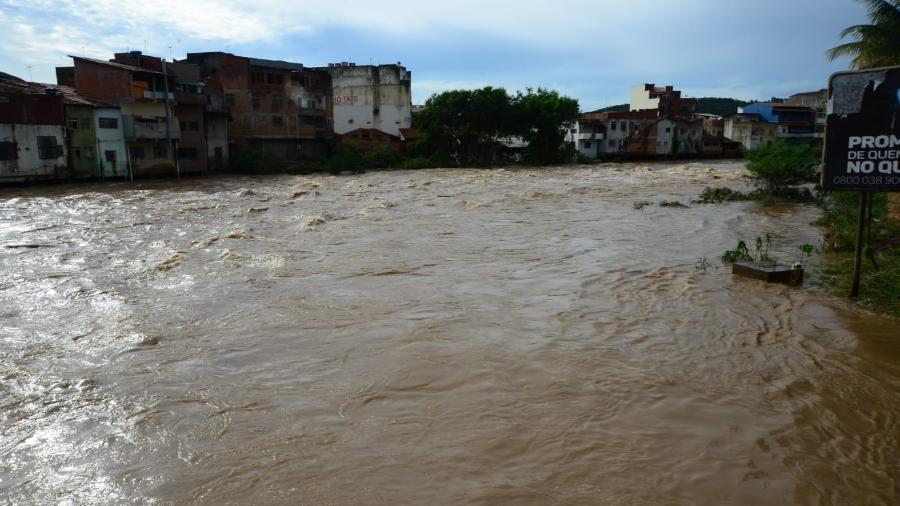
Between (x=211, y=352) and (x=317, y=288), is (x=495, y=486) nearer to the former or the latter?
(x=211, y=352)

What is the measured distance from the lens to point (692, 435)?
5148 millimetres

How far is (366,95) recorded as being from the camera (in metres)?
56.5

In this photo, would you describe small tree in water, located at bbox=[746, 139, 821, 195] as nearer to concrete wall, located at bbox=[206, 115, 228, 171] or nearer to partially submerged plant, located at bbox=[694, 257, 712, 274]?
partially submerged plant, located at bbox=[694, 257, 712, 274]

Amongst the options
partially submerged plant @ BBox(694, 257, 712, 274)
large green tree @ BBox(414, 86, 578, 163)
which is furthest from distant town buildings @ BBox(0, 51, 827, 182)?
partially submerged plant @ BBox(694, 257, 712, 274)

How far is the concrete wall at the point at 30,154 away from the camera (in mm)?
31312

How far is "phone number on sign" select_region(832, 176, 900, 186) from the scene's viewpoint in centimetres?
765

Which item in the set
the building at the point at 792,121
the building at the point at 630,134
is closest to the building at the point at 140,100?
the building at the point at 630,134

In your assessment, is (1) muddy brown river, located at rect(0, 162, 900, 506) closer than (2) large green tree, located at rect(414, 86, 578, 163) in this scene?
Yes

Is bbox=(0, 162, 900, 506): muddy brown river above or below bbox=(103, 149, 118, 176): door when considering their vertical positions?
below

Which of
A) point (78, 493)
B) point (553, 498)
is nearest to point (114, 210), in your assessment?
point (78, 493)

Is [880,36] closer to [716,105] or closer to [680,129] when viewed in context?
[680,129]

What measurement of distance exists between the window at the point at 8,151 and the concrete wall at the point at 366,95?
28.1 metres

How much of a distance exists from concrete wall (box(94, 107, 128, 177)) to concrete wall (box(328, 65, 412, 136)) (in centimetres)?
2206

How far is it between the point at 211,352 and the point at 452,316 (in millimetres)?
3118
